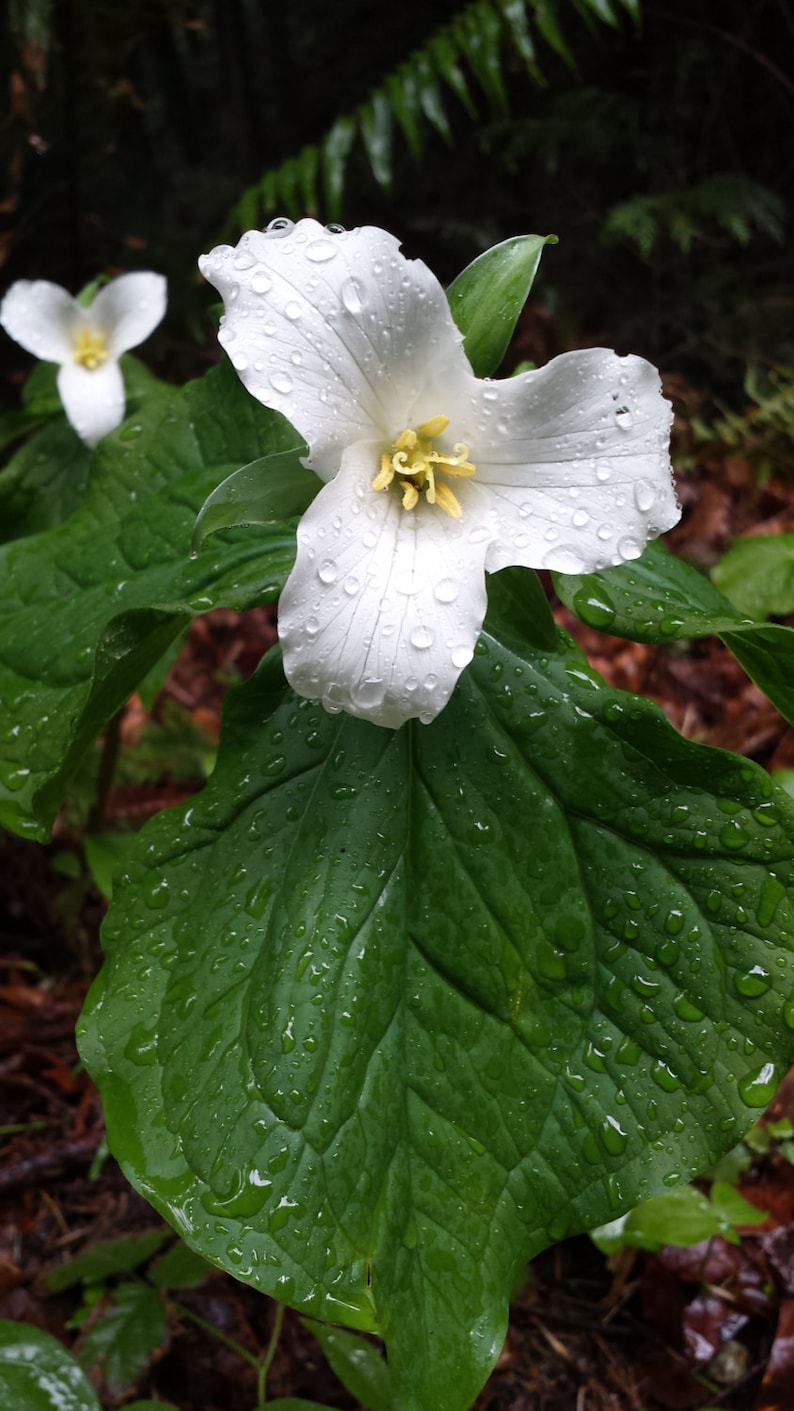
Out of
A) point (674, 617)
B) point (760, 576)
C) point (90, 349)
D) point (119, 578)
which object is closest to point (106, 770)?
point (119, 578)

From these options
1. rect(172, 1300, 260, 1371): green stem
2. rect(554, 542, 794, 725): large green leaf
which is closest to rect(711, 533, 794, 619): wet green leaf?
rect(554, 542, 794, 725): large green leaf

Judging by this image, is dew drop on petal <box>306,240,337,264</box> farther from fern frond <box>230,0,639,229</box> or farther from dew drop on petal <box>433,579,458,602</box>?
fern frond <box>230,0,639,229</box>

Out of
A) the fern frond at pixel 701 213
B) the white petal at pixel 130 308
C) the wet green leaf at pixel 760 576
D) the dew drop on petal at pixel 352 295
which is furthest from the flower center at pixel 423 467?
the fern frond at pixel 701 213

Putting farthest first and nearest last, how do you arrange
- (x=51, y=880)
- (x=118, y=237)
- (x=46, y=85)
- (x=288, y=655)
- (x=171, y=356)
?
(x=171, y=356) < (x=118, y=237) < (x=46, y=85) < (x=51, y=880) < (x=288, y=655)

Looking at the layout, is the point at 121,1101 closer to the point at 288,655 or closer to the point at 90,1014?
A: the point at 90,1014

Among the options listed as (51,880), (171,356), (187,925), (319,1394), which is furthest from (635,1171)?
(171,356)

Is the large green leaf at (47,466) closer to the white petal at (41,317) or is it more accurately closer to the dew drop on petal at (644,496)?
the white petal at (41,317)
